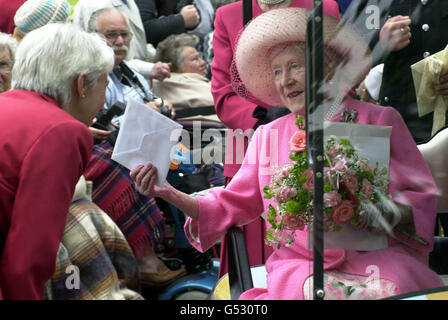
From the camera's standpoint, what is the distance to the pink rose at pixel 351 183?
201 cm

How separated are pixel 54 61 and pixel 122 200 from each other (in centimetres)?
174

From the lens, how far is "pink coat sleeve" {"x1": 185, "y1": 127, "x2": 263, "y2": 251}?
278cm

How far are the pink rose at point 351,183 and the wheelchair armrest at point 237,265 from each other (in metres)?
0.65

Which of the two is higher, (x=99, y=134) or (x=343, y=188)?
(x=343, y=188)

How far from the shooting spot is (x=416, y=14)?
6.73 feet

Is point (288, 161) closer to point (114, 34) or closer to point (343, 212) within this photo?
point (343, 212)

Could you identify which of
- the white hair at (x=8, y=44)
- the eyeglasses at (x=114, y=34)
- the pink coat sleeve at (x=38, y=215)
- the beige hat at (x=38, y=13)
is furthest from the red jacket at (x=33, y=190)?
the eyeglasses at (x=114, y=34)

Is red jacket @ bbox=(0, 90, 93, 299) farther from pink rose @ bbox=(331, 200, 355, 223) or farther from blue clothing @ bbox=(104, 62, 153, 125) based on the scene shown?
blue clothing @ bbox=(104, 62, 153, 125)

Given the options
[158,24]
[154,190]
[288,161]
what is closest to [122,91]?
[158,24]

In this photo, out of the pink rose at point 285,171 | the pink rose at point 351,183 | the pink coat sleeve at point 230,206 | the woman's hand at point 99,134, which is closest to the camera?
the pink rose at point 351,183

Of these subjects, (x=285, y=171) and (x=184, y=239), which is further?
(x=184, y=239)

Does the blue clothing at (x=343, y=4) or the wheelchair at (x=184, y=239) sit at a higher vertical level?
the blue clothing at (x=343, y=4)

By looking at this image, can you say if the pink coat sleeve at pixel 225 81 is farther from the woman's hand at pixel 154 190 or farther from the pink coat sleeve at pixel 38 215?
the pink coat sleeve at pixel 38 215

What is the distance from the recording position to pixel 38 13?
440 centimetres
